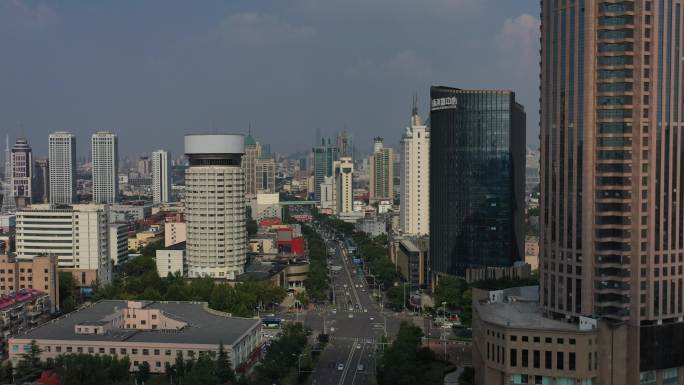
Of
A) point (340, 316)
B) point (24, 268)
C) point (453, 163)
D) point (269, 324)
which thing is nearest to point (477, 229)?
point (453, 163)

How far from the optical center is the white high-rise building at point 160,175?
169000 millimetres

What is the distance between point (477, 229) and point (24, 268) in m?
33.4

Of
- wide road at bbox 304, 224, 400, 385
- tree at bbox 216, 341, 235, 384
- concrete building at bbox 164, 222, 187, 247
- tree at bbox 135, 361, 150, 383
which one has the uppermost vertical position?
concrete building at bbox 164, 222, 187, 247

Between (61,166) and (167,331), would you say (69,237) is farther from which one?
(61,166)

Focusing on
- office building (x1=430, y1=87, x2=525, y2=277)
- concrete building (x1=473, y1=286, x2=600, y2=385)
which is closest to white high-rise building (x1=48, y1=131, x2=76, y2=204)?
office building (x1=430, y1=87, x2=525, y2=277)

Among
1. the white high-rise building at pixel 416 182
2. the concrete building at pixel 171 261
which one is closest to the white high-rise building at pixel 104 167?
the white high-rise building at pixel 416 182

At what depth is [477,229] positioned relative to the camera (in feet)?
211

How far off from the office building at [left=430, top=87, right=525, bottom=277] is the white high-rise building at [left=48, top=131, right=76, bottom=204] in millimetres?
105700

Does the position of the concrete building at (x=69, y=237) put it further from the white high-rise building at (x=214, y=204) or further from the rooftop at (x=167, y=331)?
A: the rooftop at (x=167, y=331)

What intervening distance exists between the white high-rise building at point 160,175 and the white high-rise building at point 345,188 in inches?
1748

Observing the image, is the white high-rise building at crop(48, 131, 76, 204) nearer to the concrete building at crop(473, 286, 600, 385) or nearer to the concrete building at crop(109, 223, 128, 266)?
the concrete building at crop(109, 223, 128, 266)

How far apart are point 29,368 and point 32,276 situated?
21762 millimetres

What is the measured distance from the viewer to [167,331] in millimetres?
44000

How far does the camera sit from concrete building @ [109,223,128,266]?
79000mm
